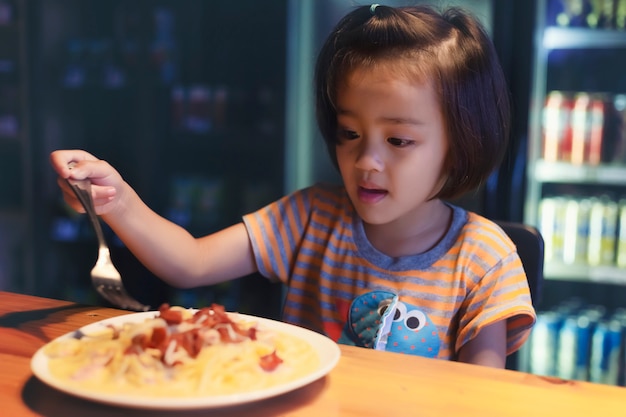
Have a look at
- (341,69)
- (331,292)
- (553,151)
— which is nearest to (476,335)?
(331,292)

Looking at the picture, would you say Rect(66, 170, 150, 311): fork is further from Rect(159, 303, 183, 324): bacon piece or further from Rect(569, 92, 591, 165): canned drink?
Rect(569, 92, 591, 165): canned drink

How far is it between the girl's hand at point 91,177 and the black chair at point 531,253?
0.66m

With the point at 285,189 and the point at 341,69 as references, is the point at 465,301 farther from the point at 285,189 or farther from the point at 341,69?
the point at 285,189

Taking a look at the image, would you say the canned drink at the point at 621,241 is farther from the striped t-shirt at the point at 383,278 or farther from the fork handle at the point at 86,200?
the fork handle at the point at 86,200

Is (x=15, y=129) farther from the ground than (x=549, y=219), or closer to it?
farther from the ground

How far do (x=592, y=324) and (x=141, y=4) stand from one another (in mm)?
2055

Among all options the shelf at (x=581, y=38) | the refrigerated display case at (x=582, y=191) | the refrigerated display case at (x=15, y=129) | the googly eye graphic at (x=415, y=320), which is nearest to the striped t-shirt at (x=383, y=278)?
the googly eye graphic at (x=415, y=320)

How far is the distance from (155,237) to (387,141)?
40 centimetres

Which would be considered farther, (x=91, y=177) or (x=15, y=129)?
(x=15, y=129)

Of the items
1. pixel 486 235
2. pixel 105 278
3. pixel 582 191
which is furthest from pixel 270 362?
pixel 582 191

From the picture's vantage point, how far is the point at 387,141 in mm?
1085

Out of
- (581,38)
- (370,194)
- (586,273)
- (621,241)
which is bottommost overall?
(586,273)

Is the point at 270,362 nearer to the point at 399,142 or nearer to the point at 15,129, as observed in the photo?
the point at 399,142

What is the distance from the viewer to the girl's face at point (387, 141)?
42.3 inches
